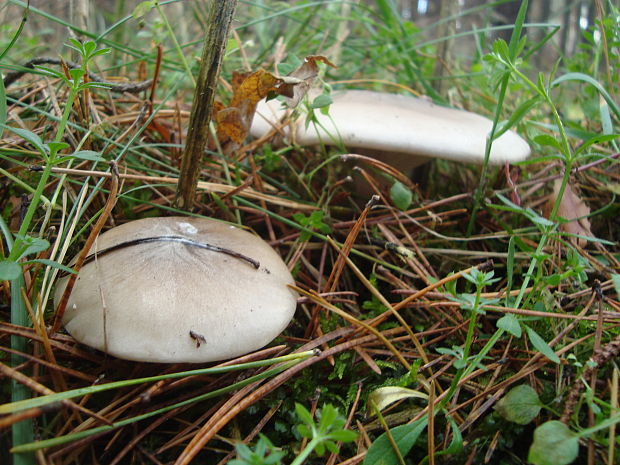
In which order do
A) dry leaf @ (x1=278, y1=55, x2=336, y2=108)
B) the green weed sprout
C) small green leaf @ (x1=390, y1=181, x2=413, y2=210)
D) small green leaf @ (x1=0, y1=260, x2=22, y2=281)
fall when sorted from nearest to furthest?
1. the green weed sprout
2. small green leaf @ (x1=0, y1=260, x2=22, y2=281)
3. dry leaf @ (x1=278, y1=55, x2=336, y2=108)
4. small green leaf @ (x1=390, y1=181, x2=413, y2=210)

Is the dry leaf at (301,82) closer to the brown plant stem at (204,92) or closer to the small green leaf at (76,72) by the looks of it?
the brown plant stem at (204,92)

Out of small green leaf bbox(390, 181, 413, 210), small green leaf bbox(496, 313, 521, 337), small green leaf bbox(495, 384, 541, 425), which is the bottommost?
small green leaf bbox(495, 384, 541, 425)

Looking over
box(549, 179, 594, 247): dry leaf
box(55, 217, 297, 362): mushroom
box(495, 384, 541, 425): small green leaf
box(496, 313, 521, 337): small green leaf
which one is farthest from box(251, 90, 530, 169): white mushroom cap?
box(495, 384, 541, 425): small green leaf

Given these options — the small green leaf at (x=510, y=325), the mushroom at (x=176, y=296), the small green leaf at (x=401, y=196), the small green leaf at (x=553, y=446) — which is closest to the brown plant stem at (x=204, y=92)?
the mushroom at (x=176, y=296)

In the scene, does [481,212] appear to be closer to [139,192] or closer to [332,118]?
[332,118]

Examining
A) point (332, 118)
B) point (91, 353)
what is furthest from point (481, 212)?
point (91, 353)

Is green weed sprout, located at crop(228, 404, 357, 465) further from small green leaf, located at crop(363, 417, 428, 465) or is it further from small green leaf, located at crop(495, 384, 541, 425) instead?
small green leaf, located at crop(495, 384, 541, 425)
